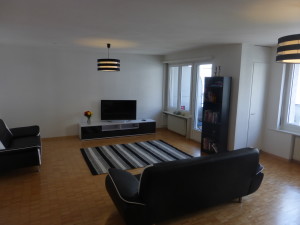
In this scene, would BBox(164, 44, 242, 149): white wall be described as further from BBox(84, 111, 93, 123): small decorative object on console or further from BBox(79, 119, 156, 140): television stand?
BBox(84, 111, 93, 123): small decorative object on console

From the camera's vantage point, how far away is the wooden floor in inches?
108

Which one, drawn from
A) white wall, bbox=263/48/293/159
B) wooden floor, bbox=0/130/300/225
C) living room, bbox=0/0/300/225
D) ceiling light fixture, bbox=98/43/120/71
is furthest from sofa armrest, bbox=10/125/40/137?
white wall, bbox=263/48/293/159

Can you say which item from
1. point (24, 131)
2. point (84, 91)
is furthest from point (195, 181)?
point (84, 91)

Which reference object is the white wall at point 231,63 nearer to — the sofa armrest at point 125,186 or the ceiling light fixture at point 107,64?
the ceiling light fixture at point 107,64

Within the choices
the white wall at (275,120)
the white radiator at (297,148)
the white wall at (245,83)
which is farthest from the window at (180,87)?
the white radiator at (297,148)

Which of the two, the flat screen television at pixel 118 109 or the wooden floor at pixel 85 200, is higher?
the flat screen television at pixel 118 109

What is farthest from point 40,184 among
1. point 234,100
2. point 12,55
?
point 234,100

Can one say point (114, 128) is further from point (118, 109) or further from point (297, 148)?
point (297, 148)

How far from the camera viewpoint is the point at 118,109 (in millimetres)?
6703

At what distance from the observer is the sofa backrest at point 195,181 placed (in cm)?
230

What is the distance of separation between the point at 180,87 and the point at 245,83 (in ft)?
7.73

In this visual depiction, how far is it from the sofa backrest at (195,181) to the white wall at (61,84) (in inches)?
186

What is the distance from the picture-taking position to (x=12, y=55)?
18.2ft

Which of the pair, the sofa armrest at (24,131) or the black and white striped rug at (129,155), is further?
the sofa armrest at (24,131)
